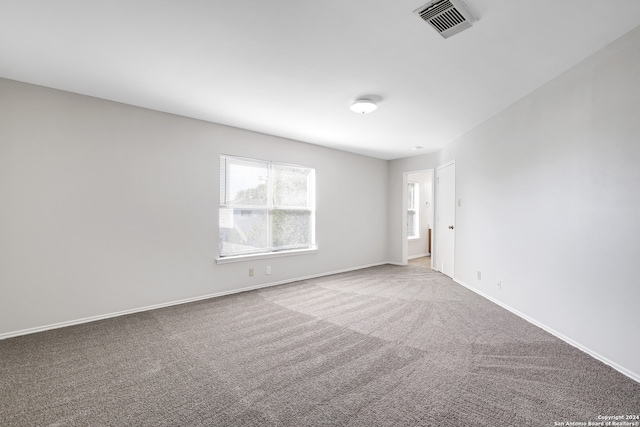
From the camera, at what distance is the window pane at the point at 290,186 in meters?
4.86

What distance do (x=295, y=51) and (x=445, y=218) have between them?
4344mm

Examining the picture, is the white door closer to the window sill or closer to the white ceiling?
the white ceiling

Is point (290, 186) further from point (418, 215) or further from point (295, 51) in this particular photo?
point (418, 215)

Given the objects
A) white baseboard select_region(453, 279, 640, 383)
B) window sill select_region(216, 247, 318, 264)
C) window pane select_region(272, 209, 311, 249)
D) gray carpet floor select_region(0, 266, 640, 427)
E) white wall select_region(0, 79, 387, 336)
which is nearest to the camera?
gray carpet floor select_region(0, 266, 640, 427)

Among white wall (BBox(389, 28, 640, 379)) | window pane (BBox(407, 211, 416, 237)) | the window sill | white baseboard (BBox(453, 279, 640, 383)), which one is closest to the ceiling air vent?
white wall (BBox(389, 28, 640, 379))

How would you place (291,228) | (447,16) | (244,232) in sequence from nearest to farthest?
1. (447,16)
2. (244,232)
3. (291,228)

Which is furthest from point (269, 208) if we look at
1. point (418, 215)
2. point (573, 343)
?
point (418, 215)

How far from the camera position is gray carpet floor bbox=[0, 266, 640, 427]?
1706 mm

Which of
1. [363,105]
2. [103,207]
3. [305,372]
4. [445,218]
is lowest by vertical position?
[305,372]

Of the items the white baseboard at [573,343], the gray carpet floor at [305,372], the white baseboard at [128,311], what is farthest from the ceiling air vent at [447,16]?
the white baseboard at [128,311]

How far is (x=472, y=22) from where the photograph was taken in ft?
6.24

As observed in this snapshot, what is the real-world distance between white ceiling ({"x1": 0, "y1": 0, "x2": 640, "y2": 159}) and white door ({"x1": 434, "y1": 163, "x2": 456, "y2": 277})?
1.81 metres

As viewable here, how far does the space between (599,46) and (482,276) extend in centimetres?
290

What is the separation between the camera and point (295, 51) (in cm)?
229
